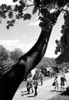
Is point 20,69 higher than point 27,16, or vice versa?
point 27,16

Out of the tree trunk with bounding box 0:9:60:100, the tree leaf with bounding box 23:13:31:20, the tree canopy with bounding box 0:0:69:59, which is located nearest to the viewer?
the tree canopy with bounding box 0:0:69:59

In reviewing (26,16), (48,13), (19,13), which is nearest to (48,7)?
(48,13)

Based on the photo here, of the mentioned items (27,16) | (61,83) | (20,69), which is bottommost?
(61,83)

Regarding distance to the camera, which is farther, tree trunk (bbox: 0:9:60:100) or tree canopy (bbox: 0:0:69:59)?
tree trunk (bbox: 0:9:60:100)

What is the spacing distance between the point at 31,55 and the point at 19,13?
2.89 feet

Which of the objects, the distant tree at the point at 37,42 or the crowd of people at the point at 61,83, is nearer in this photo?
the distant tree at the point at 37,42

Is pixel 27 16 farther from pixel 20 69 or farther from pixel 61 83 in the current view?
pixel 61 83

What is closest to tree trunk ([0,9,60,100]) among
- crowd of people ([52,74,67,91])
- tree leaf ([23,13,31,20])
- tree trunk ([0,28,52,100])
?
tree trunk ([0,28,52,100])

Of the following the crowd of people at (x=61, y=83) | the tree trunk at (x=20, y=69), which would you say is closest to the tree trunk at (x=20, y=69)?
the tree trunk at (x=20, y=69)

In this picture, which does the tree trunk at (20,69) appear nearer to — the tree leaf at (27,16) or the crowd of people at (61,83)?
the tree leaf at (27,16)

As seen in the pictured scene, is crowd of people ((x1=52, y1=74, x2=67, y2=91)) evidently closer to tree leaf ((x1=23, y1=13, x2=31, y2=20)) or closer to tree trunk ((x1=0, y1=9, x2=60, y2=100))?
A: tree trunk ((x1=0, y1=9, x2=60, y2=100))

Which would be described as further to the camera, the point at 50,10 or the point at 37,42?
the point at 37,42

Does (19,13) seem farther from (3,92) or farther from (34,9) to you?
(3,92)

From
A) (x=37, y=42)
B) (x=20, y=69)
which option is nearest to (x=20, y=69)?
(x=20, y=69)
